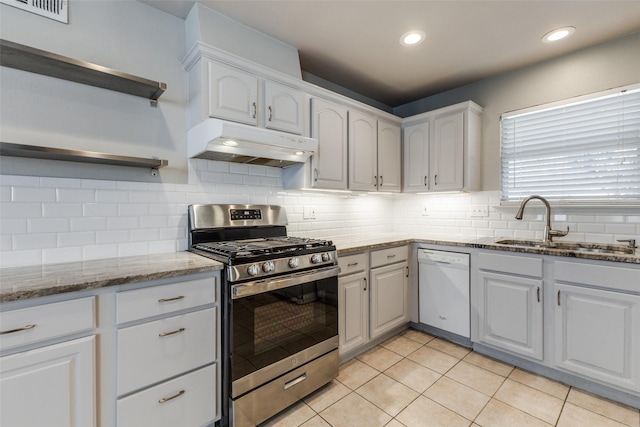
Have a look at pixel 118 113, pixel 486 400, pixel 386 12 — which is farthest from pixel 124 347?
pixel 386 12

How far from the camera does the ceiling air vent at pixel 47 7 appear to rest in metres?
1.57

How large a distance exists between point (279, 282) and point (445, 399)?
1.32 metres

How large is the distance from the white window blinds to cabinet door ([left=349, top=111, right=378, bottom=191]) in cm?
125

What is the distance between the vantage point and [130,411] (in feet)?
4.42

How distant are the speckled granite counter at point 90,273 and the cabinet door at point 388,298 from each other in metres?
1.45

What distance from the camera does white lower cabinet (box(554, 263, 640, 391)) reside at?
182 centimetres

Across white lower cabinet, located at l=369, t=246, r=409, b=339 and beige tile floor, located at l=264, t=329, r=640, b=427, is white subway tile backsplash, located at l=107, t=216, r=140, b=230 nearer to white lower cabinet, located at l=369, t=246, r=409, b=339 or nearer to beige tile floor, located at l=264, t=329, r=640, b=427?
beige tile floor, located at l=264, t=329, r=640, b=427

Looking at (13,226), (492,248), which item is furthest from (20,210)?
(492,248)

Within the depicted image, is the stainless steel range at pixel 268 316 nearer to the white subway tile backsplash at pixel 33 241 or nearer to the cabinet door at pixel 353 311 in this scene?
the cabinet door at pixel 353 311

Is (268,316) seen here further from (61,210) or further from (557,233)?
(557,233)

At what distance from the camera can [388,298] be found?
268 centimetres

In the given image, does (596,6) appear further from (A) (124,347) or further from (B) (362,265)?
(A) (124,347)

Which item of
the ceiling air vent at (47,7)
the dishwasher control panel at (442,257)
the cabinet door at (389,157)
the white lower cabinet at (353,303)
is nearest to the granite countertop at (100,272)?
the dishwasher control panel at (442,257)

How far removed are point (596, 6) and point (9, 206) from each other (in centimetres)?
366
